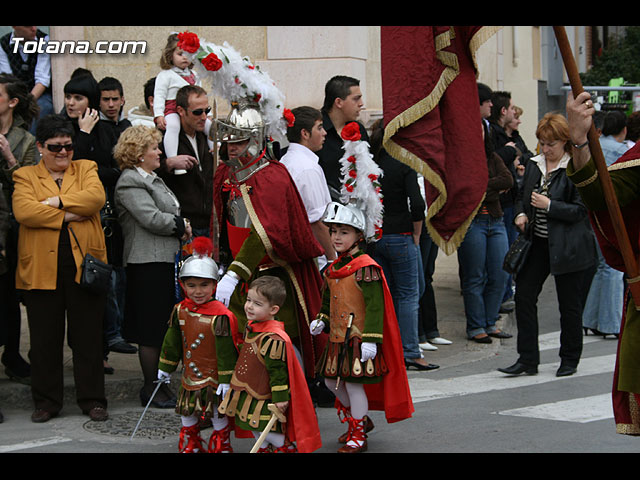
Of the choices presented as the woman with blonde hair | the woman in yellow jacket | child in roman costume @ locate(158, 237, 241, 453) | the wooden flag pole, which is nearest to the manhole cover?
the woman in yellow jacket

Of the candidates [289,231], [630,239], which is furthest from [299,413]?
[630,239]

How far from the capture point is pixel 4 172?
275 inches

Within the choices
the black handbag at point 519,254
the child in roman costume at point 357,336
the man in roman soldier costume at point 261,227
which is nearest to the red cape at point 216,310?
the man in roman soldier costume at point 261,227

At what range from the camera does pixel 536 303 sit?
7.94m

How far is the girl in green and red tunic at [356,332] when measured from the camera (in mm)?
5816

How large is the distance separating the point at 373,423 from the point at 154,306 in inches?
72.6

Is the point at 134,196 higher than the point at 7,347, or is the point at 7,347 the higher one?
the point at 134,196

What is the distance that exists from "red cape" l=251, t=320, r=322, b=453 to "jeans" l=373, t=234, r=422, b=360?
116 inches

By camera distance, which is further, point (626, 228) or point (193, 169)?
point (193, 169)

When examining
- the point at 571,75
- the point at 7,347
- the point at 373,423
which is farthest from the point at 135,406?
the point at 571,75

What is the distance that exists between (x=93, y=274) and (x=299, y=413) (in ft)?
6.97

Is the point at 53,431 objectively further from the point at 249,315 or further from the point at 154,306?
the point at 249,315

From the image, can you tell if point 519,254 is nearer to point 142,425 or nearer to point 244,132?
point 244,132

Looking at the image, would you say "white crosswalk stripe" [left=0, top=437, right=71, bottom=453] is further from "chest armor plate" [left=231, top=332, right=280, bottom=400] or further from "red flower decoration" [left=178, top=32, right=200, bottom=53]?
"red flower decoration" [left=178, top=32, right=200, bottom=53]
